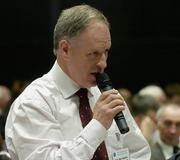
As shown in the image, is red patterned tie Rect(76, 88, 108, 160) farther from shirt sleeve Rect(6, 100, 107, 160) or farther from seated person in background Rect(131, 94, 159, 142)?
seated person in background Rect(131, 94, 159, 142)

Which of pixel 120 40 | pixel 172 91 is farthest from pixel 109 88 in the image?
pixel 120 40

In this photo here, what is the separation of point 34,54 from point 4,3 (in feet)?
2.97

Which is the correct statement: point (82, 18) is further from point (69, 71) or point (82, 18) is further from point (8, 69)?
point (8, 69)

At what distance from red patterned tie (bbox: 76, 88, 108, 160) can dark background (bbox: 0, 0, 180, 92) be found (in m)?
6.77

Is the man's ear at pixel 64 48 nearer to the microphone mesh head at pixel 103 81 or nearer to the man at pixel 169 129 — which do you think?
the microphone mesh head at pixel 103 81

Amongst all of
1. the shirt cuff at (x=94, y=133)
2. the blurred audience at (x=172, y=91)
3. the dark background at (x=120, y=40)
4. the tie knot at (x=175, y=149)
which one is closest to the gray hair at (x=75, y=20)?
the shirt cuff at (x=94, y=133)

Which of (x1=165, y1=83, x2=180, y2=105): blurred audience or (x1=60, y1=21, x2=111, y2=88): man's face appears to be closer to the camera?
(x1=60, y1=21, x2=111, y2=88): man's face

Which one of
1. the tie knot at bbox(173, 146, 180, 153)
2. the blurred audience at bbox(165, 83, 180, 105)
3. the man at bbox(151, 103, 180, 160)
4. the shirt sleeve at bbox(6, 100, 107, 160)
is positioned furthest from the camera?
the blurred audience at bbox(165, 83, 180, 105)

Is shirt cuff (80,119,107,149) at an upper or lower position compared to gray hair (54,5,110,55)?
lower

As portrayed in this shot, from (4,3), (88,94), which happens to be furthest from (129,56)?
(88,94)

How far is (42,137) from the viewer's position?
256 cm

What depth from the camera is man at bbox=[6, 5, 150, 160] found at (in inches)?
98.5

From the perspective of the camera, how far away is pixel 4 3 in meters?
9.65

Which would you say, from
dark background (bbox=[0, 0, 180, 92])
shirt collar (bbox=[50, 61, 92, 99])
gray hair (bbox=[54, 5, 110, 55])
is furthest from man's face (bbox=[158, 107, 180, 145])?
dark background (bbox=[0, 0, 180, 92])
